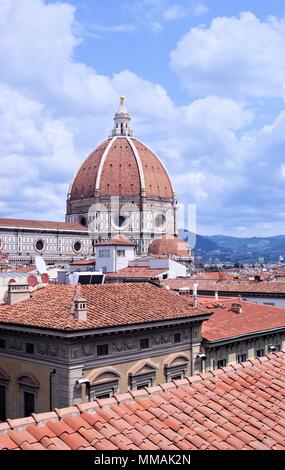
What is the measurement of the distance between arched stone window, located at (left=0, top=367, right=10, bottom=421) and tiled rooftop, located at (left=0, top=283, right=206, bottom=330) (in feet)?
5.80

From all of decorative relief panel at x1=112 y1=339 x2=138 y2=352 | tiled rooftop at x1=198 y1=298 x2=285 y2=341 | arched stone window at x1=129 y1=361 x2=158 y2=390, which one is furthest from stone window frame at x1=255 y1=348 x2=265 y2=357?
decorative relief panel at x1=112 y1=339 x2=138 y2=352

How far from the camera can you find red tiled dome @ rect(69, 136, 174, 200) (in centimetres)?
16050

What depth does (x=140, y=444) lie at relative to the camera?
24.0 feet

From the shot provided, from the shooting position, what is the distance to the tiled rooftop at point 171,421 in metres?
7.24

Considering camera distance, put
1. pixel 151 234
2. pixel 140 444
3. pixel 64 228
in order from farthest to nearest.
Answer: pixel 151 234 → pixel 64 228 → pixel 140 444

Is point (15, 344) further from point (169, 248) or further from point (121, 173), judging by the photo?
point (121, 173)

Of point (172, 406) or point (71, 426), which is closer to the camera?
point (71, 426)

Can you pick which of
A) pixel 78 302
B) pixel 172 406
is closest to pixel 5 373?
pixel 78 302

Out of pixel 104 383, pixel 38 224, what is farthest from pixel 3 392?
pixel 38 224

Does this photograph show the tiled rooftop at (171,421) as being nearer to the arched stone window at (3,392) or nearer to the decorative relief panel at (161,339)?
the decorative relief panel at (161,339)

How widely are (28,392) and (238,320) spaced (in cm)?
1182

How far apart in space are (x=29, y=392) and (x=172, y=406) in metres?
10.4

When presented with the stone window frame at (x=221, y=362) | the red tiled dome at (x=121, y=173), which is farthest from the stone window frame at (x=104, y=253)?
the red tiled dome at (x=121, y=173)
